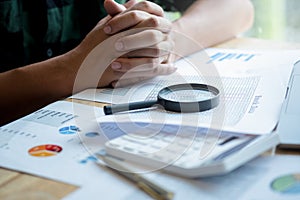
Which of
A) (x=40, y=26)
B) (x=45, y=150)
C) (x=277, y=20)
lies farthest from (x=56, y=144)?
(x=277, y=20)

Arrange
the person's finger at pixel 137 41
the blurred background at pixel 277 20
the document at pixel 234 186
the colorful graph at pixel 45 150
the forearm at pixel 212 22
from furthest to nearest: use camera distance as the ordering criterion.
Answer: the blurred background at pixel 277 20, the forearm at pixel 212 22, the person's finger at pixel 137 41, the colorful graph at pixel 45 150, the document at pixel 234 186

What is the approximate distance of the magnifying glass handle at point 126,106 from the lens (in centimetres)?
63

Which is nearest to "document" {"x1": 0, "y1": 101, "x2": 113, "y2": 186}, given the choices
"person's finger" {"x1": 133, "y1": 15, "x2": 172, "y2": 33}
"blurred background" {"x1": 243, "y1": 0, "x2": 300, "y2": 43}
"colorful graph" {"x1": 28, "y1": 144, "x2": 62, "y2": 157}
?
"colorful graph" {"x1": 28, "y1": 144, "x2": 62, "y2": 157}

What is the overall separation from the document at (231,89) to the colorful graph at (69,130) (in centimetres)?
4

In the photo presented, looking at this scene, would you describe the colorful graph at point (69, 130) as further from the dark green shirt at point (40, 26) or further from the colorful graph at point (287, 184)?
the dark green shirt at point (40, 26)

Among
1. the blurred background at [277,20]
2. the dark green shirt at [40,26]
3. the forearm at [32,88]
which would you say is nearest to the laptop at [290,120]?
the forearm at [32,88]

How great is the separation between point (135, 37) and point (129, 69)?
2.2 inches

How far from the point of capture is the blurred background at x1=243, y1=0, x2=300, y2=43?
1561 millimetres

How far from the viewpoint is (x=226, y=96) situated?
666 millimetres

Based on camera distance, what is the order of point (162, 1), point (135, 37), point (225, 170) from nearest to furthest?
point (225, 170) → point (135, 37) → point (162, 1)

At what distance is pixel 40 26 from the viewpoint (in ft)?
3.49

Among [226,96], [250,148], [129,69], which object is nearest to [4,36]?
[129,69]

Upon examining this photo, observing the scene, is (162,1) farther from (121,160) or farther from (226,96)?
(121,160)

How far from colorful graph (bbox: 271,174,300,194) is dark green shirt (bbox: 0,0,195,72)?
73 cm
